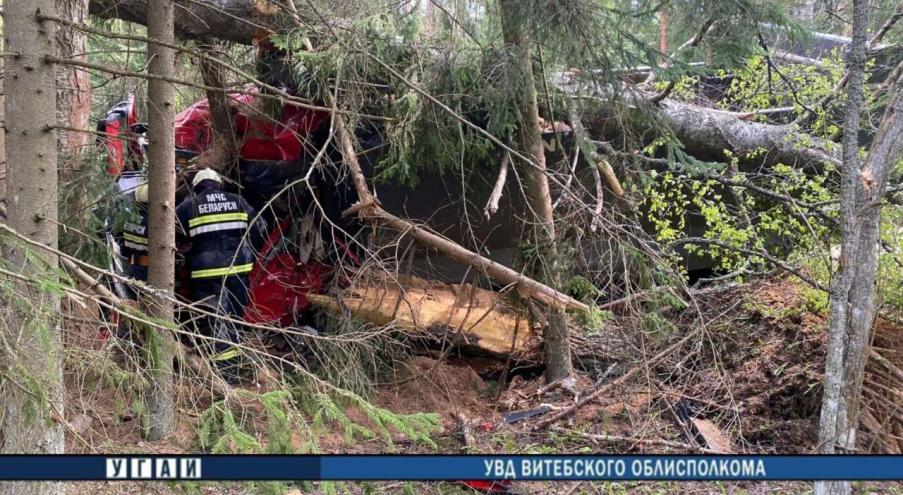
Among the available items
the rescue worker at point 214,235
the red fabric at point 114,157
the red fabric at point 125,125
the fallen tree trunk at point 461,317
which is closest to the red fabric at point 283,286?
the fallen tree trunk at point 461,317

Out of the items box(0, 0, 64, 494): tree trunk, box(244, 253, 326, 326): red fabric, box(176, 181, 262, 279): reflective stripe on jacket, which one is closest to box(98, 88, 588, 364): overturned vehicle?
box(244, 253, 326, 326): red fabric

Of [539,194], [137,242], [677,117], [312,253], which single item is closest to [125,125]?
[137,242]

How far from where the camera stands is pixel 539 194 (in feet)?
20.6

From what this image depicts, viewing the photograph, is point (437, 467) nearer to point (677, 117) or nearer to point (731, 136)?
point (677, 117)

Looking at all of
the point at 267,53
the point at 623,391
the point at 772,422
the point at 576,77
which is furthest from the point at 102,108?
the point at 772,422

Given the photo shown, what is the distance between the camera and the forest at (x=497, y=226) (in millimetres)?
4762

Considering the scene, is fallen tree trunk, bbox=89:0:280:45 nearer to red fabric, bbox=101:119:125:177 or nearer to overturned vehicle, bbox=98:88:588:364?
overturned vehicle, bbox=98:88:588:364

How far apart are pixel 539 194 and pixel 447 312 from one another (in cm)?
125

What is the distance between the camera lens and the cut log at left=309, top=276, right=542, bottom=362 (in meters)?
6.00

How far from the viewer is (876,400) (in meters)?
5.41

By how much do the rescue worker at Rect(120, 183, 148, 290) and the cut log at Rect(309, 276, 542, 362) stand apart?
1.35m

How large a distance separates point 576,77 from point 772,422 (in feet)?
9.93

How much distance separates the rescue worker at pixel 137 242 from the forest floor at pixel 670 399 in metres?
1.43

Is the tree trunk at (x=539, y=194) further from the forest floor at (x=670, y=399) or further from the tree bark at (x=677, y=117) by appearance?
the tree bark at (x=677, y=117)
